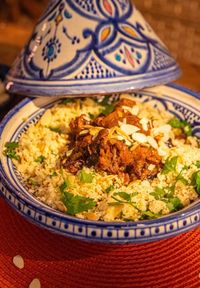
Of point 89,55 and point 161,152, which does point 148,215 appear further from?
point 89,55

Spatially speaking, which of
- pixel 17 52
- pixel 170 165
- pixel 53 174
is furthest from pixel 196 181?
pixel 17 52

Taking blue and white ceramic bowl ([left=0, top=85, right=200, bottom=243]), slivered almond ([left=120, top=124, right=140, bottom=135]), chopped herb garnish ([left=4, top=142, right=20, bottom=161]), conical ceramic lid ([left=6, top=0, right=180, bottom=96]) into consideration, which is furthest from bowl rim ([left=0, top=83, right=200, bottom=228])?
conical ceramic lid ([left=6, top=0, right=180, bottom=96])

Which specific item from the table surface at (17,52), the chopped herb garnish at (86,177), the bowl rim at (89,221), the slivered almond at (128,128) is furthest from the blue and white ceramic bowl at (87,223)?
the table surface at (17,52)

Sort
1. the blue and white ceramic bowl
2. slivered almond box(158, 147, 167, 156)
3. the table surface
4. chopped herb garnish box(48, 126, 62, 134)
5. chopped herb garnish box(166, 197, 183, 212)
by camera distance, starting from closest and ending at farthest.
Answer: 1. the blue and white ceramic bowl
2. chopped herb garnish box(166, 197, 183, 212)
3. slivered almond box(158, 147, 167, 156)
4. chopped herb garnish box(48, 126, 62, 134)
5. the table surface

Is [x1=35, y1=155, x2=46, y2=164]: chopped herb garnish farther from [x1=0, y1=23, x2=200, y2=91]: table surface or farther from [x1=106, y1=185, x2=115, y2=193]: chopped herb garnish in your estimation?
[x1=0, y1=23, x2=200, y2=91]: table surface

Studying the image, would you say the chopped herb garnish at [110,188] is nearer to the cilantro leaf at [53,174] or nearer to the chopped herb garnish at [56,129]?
the cilantro leaf at [53,174]

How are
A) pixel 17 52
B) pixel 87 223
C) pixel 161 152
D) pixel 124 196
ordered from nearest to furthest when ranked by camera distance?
pixel 87 223, pixel 124 196, pixel 161 152, pixel 17 52
